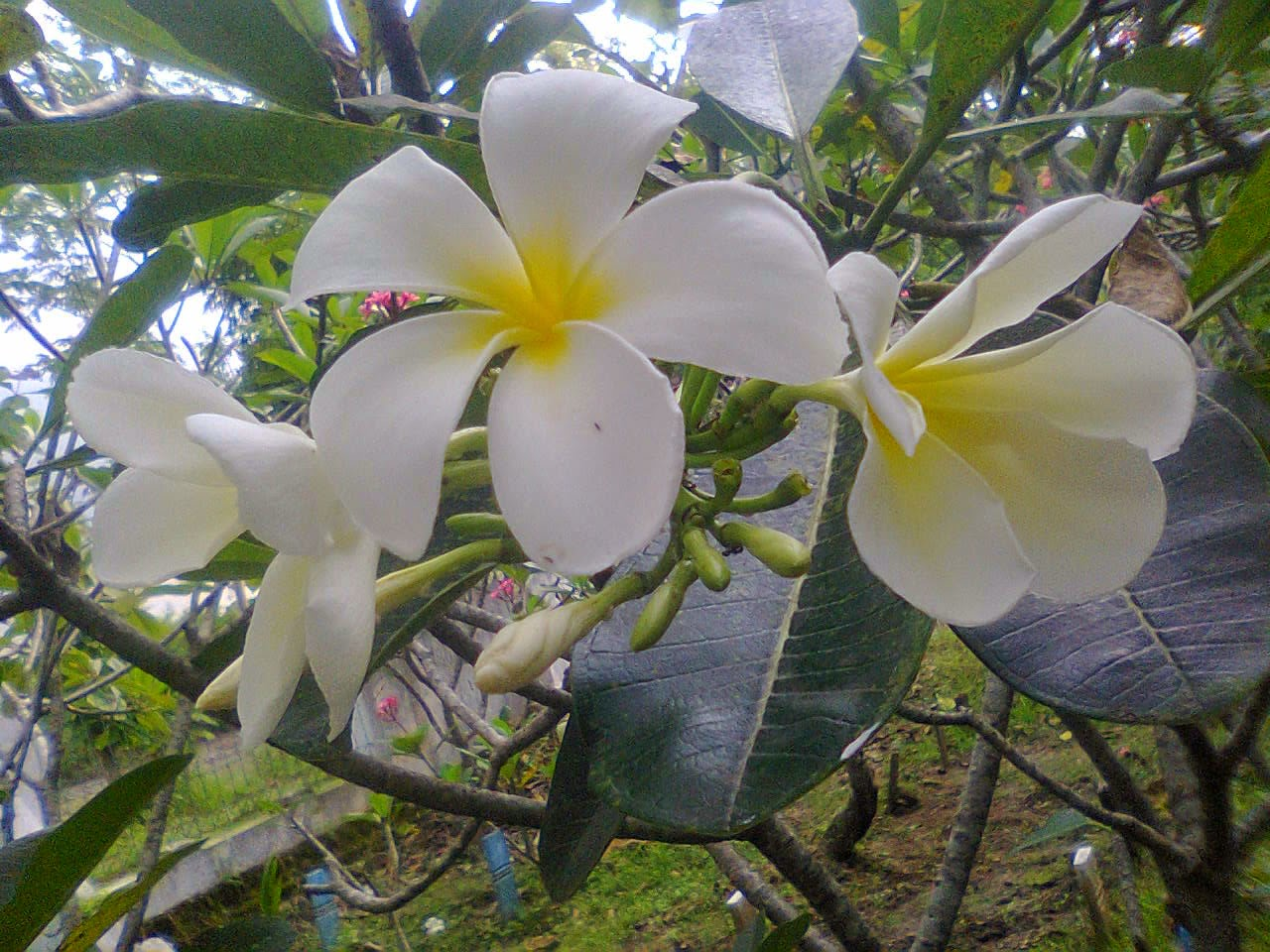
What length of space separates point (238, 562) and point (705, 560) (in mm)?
435

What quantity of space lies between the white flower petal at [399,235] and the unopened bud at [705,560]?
17cm

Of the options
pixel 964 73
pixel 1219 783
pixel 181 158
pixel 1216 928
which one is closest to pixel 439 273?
pixel 181 158

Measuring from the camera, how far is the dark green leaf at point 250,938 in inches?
38.5

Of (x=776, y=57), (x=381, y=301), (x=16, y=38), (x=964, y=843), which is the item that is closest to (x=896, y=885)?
(x=964, y=843)

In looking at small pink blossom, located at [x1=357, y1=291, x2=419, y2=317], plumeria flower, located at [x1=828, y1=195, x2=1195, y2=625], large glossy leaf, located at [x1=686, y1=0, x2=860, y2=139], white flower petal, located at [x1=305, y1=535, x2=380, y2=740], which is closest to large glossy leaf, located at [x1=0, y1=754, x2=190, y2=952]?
white flower petal, located at [x1=305, y1=535, x2=380, y2=740]

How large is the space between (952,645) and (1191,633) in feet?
9.94

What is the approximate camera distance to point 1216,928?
0.81 m

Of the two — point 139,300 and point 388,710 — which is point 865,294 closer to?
point 139,300

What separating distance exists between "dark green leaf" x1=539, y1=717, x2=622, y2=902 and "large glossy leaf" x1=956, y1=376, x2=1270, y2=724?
0.27 m

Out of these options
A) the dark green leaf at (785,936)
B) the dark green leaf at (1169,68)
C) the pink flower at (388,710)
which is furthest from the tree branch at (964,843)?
the pink flower at (388,710)

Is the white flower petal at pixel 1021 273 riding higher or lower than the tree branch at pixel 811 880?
higher

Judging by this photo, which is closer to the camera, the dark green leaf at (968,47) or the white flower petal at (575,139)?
the white flower petal at (575,139)

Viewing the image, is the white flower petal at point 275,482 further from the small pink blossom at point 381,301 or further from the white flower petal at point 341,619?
the small pink blossom at point 381,301

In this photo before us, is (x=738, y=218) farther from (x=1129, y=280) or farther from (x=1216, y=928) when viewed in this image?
(x=1216, y=928)
